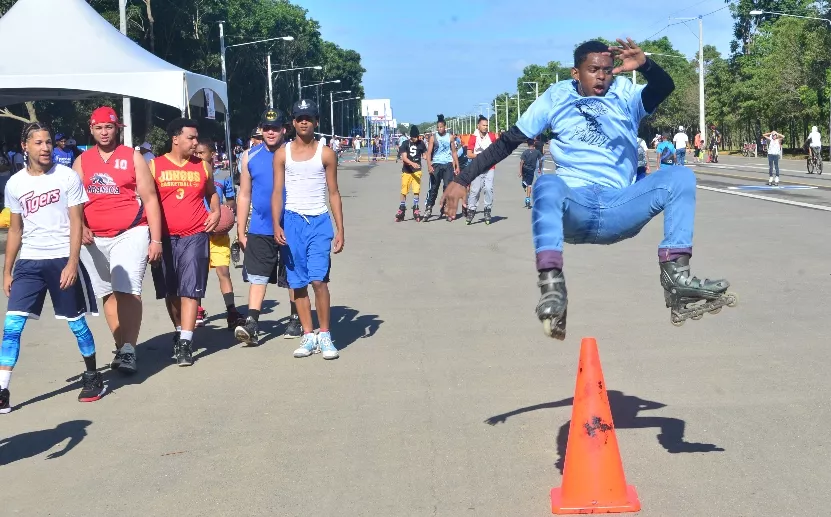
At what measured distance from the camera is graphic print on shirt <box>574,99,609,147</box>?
5293 mm

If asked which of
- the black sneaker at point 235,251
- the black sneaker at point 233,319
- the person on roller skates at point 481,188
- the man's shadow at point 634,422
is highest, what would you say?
the person on roller skates at point 481,188

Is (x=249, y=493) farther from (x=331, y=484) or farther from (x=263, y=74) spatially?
(x=263, y=74)

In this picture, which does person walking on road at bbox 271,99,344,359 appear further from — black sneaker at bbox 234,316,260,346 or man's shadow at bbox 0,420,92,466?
man's shadow at bbox 0,420,92,466

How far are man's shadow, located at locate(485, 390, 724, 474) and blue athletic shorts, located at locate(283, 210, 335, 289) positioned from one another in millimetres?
2442

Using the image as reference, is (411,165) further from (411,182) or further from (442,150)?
(442,150)

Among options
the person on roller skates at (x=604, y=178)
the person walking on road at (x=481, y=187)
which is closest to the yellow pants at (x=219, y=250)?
the person on roller skates at (x=604, y=178)

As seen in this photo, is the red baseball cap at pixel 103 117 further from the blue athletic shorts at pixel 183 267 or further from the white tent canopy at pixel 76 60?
the white tent canopy at pixel 76 60

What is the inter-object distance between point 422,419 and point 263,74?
9179 centimetres

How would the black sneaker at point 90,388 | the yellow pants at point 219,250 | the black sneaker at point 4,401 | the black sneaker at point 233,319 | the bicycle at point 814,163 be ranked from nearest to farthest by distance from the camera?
the black sneaker at point 4,401
the black sneaker at point 90,388
the black sneaker at point 233,319
the yellow pants at point 219,250
the bicycle at point 814,163

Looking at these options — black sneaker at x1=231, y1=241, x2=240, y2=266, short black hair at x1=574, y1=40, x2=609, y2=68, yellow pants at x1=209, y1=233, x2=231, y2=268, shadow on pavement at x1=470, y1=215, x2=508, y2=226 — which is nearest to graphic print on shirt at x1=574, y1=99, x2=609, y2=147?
short black hair at x1=574, y1=40, x2=609, y2=68

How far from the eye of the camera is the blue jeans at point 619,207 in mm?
5023

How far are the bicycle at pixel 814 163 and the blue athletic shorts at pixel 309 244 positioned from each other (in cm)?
3209

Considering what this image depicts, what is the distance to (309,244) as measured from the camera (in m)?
8.23

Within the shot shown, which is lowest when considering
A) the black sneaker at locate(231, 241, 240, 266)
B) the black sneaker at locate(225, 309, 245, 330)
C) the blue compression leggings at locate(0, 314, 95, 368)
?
the black sneaker at locate(225, 309, 245, 330)
